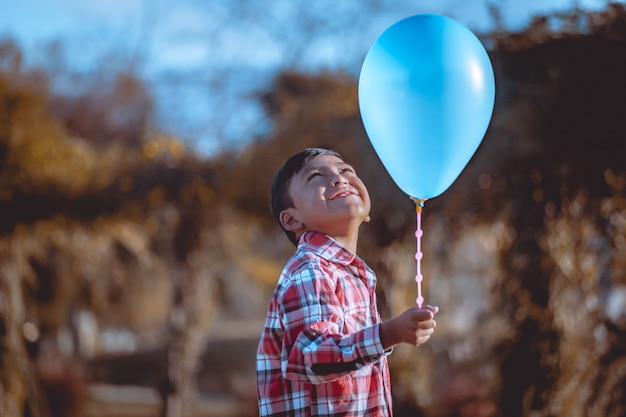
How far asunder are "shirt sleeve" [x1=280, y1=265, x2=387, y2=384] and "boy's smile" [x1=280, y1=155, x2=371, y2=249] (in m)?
0.16

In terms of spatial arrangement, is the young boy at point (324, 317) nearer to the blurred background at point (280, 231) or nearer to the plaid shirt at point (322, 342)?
the plaid shirt at point (322, 342)

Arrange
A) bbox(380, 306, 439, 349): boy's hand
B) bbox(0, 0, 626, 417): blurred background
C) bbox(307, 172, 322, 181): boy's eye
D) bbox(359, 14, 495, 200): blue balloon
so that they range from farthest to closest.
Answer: bbox(0, 0, 626, 417): blurred background → bbox(359, 14, 495, 200): blue balloon → bbox(307, 172, 322, 181): boy's eye → bbox(380, 306, 439, 349): boy's hand

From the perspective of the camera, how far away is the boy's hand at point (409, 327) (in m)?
1.59

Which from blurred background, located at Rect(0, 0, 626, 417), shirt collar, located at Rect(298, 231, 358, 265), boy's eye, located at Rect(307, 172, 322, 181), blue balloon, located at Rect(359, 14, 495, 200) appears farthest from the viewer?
blurred background, located at Rect(0, 0, 626, 417)

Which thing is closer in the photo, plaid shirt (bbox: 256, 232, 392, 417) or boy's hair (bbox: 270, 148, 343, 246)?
plaid shirt (bbox: 256, 232, 392, 417)

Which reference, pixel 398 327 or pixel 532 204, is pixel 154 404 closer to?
pixel 532 204

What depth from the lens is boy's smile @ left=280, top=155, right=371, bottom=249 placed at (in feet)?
6.07

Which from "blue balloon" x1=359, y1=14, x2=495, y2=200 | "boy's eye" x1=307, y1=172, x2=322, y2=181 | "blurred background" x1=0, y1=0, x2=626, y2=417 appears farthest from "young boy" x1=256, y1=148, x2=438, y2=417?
"blurred background" x1=0, y1=0, x2=626, y2=417

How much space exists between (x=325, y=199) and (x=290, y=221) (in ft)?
0.41

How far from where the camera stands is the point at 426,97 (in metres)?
2.01

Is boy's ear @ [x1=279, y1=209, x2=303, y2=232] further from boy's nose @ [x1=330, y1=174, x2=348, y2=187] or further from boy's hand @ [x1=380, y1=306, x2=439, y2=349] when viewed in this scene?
boy's hand @ [x1=380, y1=306, x2=439, y2=349]

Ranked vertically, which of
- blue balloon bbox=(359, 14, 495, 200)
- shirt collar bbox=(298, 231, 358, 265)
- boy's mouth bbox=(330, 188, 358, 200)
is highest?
blue balloon bbox=(359, 14, 495, 200)

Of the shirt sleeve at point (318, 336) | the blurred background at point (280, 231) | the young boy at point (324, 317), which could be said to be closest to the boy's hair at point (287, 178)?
the young boy at point (324, 317)

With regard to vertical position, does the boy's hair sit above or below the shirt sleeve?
above
